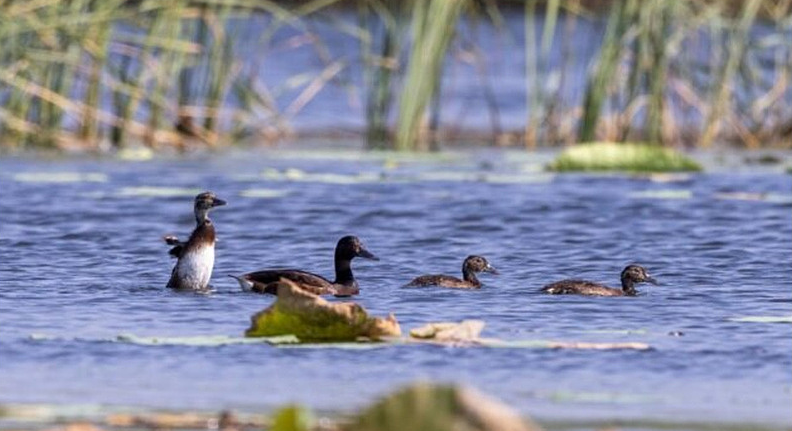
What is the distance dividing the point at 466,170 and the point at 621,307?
27.1 feet

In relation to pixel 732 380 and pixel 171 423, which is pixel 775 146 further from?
pixel 171 423

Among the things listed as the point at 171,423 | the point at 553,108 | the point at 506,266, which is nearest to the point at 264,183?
the point at 553,108

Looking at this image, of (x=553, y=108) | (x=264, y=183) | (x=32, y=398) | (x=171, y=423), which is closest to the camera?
(x=171, y=423)

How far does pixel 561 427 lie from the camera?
254 inches

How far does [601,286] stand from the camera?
1074 centimetres

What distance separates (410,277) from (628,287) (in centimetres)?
145

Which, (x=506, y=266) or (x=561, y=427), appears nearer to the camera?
(x=561, y=427)

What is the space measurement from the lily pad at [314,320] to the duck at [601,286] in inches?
90.9

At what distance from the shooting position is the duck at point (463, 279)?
1086 cm

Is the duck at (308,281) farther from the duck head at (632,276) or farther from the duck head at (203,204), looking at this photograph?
the duck head at (632,276)

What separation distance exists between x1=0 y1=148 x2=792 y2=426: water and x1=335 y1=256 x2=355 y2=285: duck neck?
0.66 ft

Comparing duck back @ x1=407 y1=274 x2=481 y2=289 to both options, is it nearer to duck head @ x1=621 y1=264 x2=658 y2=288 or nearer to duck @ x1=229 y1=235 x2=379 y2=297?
duck @ x1=229 y1=235 x2=379 y2=297

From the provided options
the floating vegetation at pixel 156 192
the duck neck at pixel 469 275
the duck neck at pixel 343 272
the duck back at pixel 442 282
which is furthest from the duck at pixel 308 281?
the floating vegetation at pixel 156 192

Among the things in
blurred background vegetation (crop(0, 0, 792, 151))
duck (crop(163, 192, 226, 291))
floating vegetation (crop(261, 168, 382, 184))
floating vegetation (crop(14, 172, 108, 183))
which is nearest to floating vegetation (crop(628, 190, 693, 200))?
blurred background vegetation (crop(0, 0, 792, 151))
